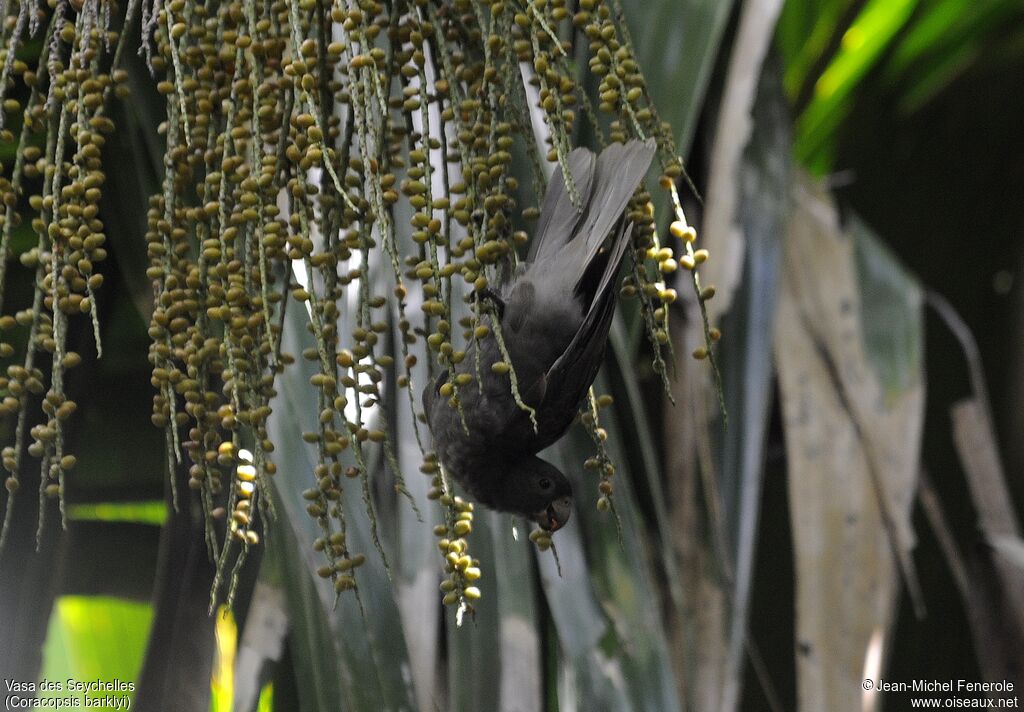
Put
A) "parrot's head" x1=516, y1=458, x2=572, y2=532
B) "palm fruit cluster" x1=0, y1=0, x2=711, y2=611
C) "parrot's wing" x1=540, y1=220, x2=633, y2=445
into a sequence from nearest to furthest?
"palm fruit cluster" x1=0, y1=0, x2=711, y2=611 → "parrot's wing" x1=540, y1=220, x2=633, y2=445 → "parrot's head" x1=516, y1=458, x2=572, y2=532

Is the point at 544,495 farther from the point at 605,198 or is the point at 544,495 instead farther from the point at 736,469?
the point at 736,469

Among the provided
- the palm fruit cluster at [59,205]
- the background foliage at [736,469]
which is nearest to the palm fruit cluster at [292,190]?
the palm fruit cluster at [59,205]

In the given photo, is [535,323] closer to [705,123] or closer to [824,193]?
[705,123]

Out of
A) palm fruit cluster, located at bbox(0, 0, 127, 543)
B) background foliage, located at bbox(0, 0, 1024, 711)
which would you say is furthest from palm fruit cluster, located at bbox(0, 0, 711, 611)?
background foliage, located at bbox(0, 0, 1024, 711)

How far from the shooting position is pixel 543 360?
1144mm

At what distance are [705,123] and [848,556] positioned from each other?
0.72 meters

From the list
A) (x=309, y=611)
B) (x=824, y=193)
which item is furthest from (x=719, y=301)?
(x=309, y=611)

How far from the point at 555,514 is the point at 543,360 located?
19 cm

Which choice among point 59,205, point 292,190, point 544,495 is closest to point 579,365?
point 544,495

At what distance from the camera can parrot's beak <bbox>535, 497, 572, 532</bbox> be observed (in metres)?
1.19

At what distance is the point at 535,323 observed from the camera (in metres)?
1.15

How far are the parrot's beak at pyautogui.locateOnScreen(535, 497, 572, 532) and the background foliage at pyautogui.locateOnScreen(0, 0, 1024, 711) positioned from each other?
0.16 meters

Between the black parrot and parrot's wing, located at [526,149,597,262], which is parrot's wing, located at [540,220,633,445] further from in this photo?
parrot's wing, located at [526,149,597,262]

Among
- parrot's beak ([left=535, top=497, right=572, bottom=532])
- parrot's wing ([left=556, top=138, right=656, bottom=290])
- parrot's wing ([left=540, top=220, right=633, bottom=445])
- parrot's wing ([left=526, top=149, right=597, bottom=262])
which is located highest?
parrot's wing ([left=526, top=149, right=597, bottom=262])
